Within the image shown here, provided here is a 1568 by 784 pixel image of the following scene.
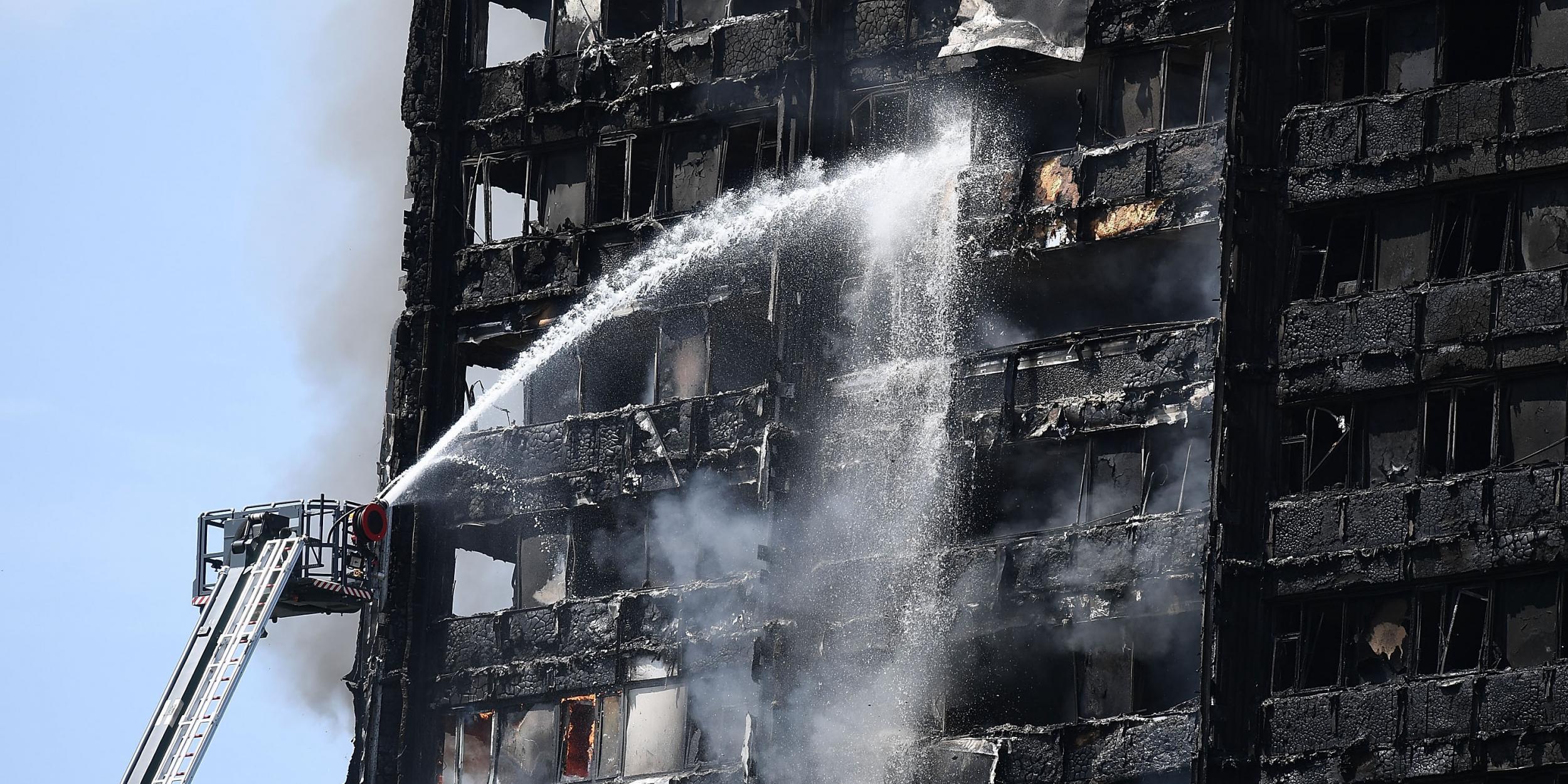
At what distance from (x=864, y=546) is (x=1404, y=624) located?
31.1 ft

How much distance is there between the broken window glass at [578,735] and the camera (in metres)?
50.3

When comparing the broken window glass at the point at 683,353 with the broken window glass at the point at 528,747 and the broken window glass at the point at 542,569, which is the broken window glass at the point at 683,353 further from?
the broken window glass at the point at 528,747

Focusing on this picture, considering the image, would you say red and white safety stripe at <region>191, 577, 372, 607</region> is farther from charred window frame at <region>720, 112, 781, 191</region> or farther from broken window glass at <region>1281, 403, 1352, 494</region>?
broken window glass at <region>1281, 403, 1352, 494</region>

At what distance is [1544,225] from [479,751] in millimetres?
20861

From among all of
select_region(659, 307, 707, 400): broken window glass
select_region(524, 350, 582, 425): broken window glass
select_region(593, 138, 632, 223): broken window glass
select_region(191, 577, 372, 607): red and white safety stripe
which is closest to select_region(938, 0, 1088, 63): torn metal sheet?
select_region(659, 307, 707, 400): broken window glass

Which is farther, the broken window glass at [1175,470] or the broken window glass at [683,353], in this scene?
the broken window glass at [683,353]

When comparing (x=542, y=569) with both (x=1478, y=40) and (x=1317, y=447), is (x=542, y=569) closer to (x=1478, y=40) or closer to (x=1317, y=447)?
(x=1317, y=447)

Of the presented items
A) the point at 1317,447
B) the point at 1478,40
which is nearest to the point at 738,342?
the point at 1317,447

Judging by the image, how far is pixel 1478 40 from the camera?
44438mm

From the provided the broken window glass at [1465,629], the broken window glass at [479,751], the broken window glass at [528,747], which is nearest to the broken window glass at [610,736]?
the broken window glass at [528,747]

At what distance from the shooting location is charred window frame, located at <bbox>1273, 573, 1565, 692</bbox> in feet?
136

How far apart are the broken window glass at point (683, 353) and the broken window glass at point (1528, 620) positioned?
15.3m

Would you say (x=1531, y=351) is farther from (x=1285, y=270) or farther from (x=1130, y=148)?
(x=1130, y=148)

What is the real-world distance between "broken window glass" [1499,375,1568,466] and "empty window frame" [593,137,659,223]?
1673cm
